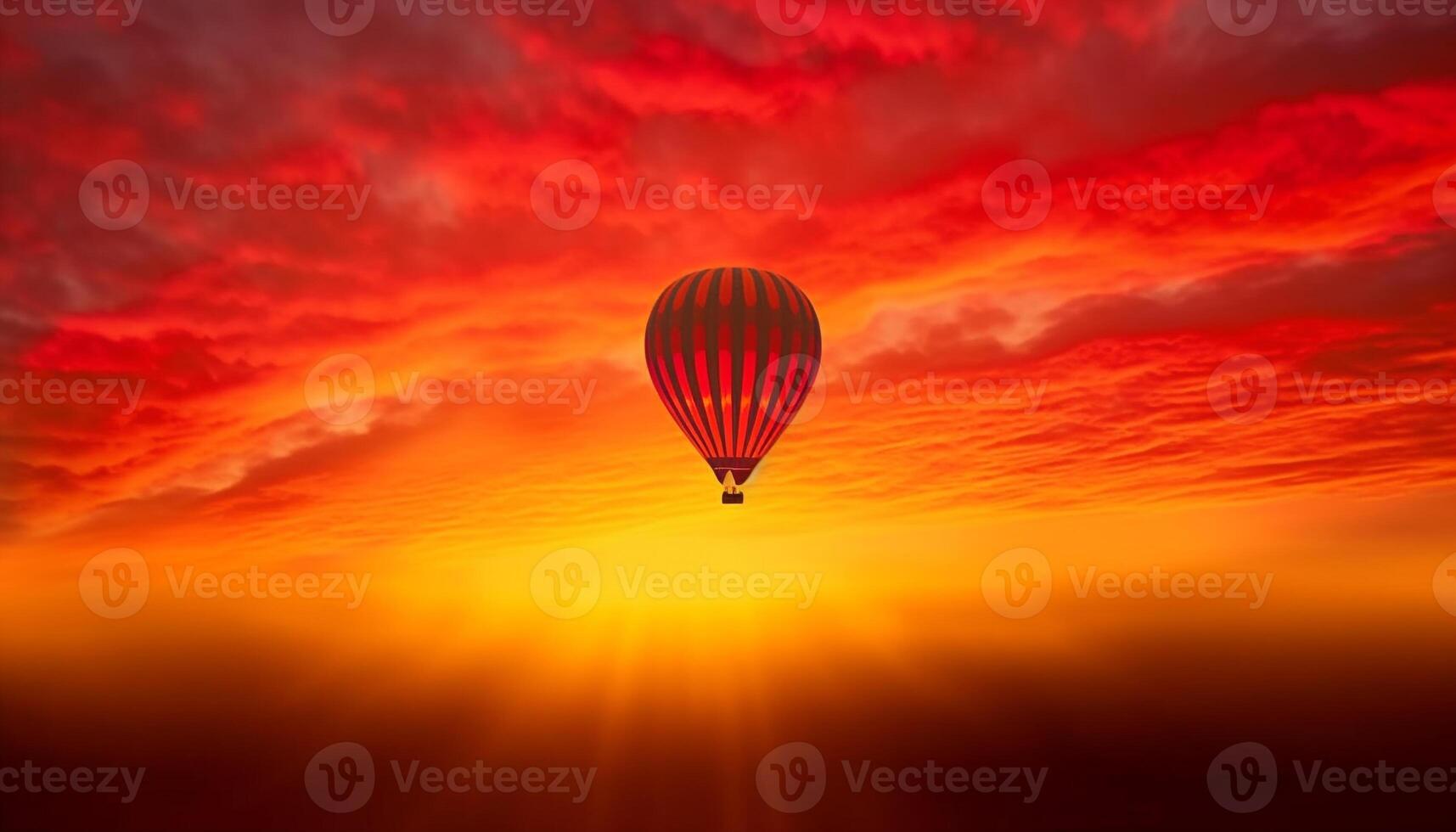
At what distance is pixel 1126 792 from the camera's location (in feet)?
655

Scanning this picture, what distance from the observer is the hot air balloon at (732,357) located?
42125mm

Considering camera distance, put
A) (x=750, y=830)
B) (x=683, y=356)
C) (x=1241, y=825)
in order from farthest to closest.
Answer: (x=750, y=830) < (x=1241, y=825) < (x=683, y=356)

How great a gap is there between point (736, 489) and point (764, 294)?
896 centimetres

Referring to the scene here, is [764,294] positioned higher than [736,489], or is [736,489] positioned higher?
[764,294]

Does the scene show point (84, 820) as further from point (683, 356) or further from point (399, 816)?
point (683, 356)

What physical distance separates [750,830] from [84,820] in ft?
413

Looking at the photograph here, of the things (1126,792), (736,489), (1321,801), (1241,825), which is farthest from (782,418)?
(1321,801)

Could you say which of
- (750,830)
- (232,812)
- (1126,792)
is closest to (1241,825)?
(1126,792)

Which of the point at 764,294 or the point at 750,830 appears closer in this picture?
the point at 764,294

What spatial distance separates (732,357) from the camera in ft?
138

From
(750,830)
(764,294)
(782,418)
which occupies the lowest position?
(750,830)

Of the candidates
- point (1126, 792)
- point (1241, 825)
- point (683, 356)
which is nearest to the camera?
point (683, 356)

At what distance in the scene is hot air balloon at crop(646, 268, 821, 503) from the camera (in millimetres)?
42125

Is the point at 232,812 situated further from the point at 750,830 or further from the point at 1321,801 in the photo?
the point at 1321,801
